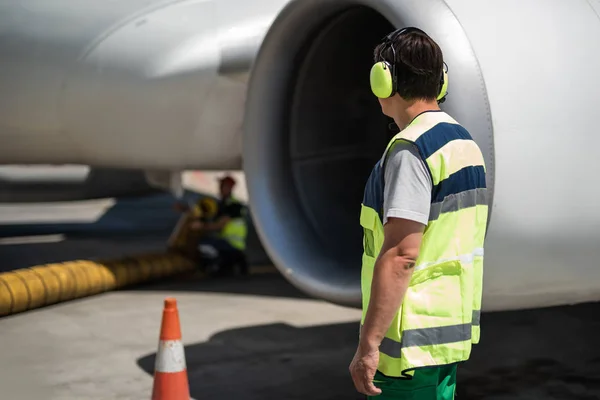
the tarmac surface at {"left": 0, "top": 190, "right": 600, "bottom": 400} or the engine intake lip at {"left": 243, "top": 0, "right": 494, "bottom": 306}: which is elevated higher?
the engine intake lip at {"left": 243, "top": 0, "right": 494, "bottom": 306}

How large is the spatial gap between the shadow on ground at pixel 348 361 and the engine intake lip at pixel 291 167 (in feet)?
2.04

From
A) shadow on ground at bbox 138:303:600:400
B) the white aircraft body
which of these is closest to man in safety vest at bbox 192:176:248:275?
the white aircraft body

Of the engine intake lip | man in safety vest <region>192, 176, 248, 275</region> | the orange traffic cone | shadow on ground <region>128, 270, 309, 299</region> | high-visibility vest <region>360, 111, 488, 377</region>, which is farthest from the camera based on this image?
man in safety vest <region>192, 176, 248, 275</region>

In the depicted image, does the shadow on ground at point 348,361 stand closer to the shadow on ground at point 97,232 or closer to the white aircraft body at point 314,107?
the white aircraft body at point 314,107

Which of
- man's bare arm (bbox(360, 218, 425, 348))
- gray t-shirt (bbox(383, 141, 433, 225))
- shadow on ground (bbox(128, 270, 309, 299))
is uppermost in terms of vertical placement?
gray t-shirt (bbox(383, 141, 433, 225))

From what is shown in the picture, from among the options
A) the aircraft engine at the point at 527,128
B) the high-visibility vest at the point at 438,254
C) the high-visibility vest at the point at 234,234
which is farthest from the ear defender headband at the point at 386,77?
the high-visibility vest at the point at 234,234

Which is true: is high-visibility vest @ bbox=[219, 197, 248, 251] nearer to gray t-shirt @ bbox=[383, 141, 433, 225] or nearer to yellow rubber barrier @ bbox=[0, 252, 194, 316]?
yellow rubber barrier @ bbox=[0, 252, 194, 316]

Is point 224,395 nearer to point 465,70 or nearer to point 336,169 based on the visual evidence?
point 336,169

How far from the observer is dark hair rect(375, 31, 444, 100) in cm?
228

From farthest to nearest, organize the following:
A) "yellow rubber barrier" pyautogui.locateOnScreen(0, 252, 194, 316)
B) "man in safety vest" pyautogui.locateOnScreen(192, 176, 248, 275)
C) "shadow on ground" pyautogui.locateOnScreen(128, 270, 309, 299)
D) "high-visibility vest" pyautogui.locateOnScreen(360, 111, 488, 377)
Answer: "man in safety vest" pyautogui.locateOnScreen(192, 176, 248, 275) < "shadow on ground" pyautogui.locateOnScreen(128, 270, 309, 299) < "yellow rubber barrier" pyautogui.locateOnScreen(0, 252, 194, 316) < "high-visibility vest" pyautogui.locateOnScreen(360, 111, 488, 377)

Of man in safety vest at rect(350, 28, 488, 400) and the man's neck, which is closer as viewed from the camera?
man in safety vest at rect(350, 28, 488, 400)

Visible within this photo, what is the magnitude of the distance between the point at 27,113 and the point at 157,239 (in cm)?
513

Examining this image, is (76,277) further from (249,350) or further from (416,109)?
(416,109)

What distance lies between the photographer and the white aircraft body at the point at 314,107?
341 cm
